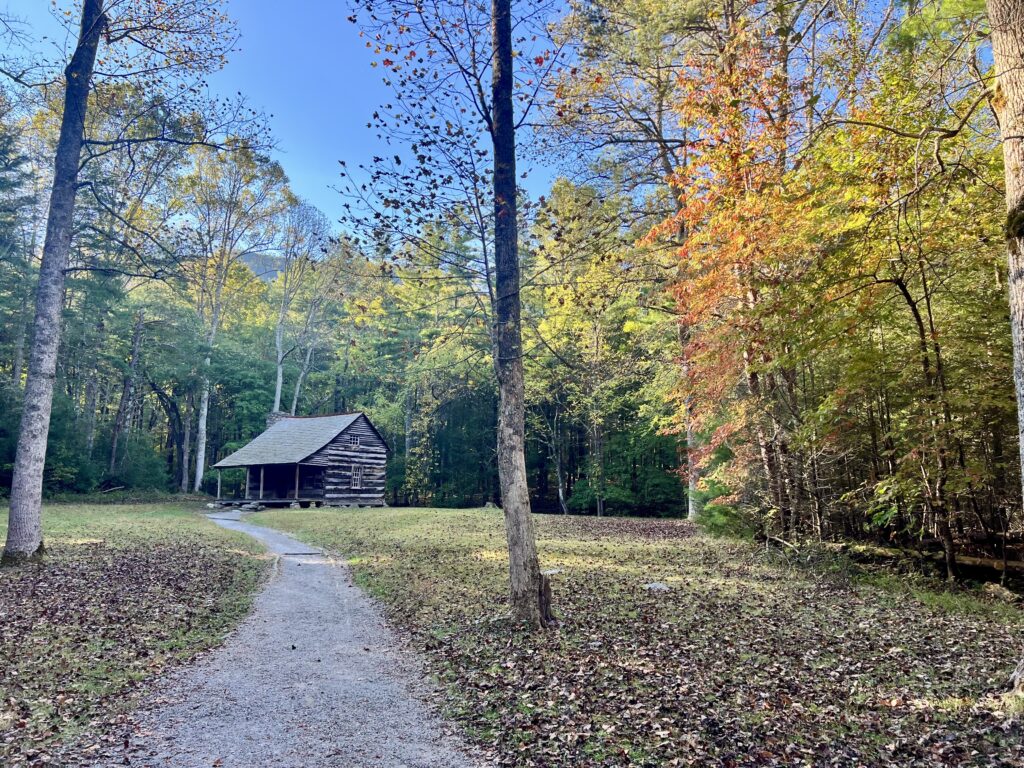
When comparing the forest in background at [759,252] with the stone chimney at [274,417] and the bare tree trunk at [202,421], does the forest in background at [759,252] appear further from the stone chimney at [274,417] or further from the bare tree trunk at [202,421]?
the stone chimney at [274,417]

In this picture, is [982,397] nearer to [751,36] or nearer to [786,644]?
[786,644]

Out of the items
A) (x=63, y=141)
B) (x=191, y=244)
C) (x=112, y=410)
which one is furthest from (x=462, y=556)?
(x=112, y=410)

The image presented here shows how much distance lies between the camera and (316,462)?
29.9 metres

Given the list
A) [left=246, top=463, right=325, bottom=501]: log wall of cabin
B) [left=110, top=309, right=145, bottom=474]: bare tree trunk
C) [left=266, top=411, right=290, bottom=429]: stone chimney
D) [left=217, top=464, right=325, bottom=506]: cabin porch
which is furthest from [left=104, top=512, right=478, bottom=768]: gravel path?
[left=110, top=309, right=145, bottom=474]: bare tree trunk

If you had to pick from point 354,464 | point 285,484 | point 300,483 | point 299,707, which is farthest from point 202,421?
point 299,707

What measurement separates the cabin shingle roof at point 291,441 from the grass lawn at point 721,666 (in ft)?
65.7

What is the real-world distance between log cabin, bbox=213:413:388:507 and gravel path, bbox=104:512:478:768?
22.8 metres

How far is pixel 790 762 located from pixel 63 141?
45.6ft

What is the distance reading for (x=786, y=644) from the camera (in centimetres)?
645

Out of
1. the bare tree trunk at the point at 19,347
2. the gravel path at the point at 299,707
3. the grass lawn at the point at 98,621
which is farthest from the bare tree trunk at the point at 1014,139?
the bare tree trunk at the point at 19,347

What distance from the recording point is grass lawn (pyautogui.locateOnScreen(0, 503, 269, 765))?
490cm

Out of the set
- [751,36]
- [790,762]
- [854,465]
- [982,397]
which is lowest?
[790,762]

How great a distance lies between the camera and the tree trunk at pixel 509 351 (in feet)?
24.2

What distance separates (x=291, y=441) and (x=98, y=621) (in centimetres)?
2451
